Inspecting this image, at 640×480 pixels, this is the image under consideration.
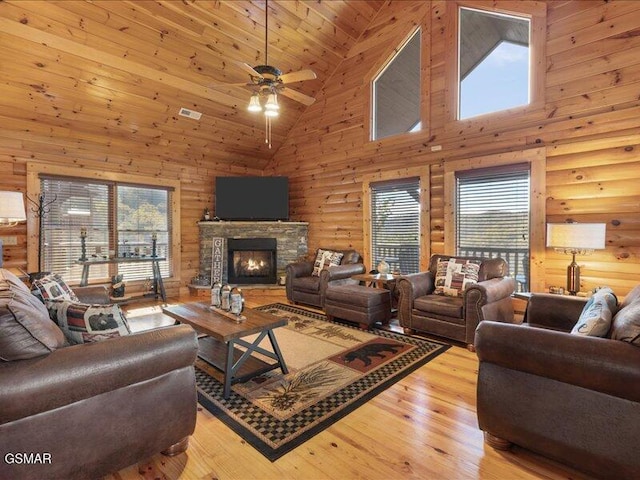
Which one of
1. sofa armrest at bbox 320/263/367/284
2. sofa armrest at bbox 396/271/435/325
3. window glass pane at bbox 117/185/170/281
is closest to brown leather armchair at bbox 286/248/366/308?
sofa armrest at bbox 320/263/367/284

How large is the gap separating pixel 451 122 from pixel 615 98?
1.75 meters

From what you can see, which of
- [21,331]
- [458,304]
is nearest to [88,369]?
[21,331]

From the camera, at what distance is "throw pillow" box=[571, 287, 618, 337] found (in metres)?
1.79

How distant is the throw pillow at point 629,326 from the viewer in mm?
1573

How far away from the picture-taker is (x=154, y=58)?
4.57 meters

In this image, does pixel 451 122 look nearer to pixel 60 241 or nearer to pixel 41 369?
pixel 41 369

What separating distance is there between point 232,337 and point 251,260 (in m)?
4.27

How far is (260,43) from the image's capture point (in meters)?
5.02

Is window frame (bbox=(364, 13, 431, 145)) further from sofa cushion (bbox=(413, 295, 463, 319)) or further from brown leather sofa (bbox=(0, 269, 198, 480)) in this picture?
brown leather sofa (bbox=(0, 269, 198, 480))

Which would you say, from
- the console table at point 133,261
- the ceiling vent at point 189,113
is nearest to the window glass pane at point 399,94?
the ceiling vent at point 189,113

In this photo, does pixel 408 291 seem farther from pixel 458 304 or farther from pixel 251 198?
pixel 251 198

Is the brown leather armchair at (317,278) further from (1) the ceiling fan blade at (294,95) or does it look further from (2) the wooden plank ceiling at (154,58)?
(2) the wooden plank ceiling at (154,58)

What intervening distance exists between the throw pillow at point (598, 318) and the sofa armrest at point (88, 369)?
7.15 ft

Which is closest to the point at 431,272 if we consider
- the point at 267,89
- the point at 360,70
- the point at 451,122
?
the point at 451,122
